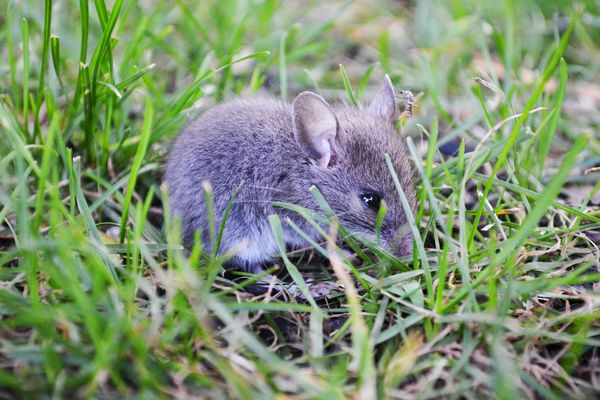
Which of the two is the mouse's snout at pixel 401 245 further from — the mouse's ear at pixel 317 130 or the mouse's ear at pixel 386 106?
the mouse's ear at pixel 386 106

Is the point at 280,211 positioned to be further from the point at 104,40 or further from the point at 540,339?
the point at 540,339

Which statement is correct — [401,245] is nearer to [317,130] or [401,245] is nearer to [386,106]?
[317,130]

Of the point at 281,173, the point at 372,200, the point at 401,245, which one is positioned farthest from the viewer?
the point at 281,173

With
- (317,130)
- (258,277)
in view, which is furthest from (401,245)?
(258,277)

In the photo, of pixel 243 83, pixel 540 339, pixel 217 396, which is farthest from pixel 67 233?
pixel 243 83

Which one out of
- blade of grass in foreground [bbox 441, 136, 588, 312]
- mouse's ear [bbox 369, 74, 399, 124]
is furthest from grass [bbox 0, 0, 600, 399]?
mouse's ear [bbox 369, 74, 399, 124]

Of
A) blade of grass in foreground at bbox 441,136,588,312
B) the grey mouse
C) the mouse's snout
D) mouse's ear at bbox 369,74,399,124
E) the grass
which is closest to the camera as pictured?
the grass

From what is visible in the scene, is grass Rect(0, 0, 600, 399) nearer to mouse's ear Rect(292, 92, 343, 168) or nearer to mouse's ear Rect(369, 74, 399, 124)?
mouse's ear Rect(369, 74, 399, 124)
